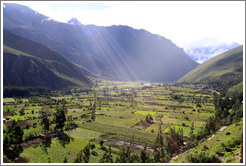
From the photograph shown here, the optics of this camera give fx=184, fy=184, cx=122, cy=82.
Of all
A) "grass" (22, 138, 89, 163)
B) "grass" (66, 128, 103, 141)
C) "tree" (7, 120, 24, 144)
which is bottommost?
"grass" (22, 138, 89, 163)

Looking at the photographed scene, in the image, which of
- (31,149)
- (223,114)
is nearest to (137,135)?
(31,149)

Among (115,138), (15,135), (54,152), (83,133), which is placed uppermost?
(15,135)

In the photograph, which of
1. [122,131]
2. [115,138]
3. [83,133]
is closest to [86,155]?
[115,138]

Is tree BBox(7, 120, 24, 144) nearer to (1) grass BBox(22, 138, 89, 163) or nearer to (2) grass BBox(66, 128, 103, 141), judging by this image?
(1) grass BBox(22, 138, 89, 163)

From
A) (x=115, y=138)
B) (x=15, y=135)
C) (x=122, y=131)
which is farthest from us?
(x=122, y=131)

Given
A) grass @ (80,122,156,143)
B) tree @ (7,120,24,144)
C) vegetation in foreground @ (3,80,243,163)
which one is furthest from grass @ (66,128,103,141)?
tree @ (7,120,24,144)

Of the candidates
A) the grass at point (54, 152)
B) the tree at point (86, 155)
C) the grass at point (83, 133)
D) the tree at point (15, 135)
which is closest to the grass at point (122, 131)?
the grass at point (83, 133)

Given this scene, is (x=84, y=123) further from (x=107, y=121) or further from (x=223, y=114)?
(x=223, y=114)

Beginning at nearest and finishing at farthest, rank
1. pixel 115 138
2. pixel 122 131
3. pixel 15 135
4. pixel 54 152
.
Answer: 1. pixel 54 152
2. pixel 15 135
3. pixel 115 138
4. pixel 122 131

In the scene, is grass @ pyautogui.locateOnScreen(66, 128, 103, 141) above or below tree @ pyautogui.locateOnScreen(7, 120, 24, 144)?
below

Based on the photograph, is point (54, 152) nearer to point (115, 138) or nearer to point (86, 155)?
point (86, 155)

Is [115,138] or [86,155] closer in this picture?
[86,155]
